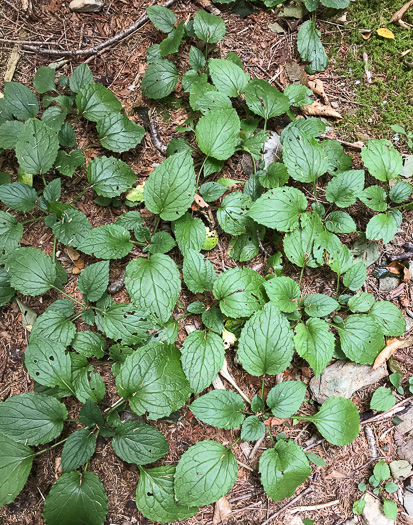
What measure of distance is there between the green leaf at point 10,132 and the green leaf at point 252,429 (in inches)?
92.3

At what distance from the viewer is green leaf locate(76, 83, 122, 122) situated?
253 cm

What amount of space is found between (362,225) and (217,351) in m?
1.37

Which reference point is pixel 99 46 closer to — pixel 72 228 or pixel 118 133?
pixel 118 133

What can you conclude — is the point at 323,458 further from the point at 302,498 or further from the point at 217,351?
the point at 217,351

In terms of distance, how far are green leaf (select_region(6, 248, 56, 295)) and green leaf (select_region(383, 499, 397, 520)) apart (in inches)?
100.0

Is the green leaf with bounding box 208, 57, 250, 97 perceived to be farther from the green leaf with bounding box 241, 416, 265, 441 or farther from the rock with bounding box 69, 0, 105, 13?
the green leaf with bounding box 241, 416, 265, 441

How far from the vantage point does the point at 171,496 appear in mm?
2152

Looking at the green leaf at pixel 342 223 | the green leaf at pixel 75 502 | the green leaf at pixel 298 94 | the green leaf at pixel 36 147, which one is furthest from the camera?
the green leaf at pixel 298 94

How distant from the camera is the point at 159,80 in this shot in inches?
102

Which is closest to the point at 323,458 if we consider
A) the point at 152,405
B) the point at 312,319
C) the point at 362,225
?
the point at 312,319

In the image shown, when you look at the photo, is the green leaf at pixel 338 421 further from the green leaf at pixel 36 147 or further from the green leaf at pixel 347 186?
the green leaf at pixel 36 147

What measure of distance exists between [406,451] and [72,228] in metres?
2.62

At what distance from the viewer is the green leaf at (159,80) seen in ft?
8.50

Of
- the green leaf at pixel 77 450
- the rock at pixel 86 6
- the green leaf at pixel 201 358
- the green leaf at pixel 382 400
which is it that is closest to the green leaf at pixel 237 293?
the green leaf at pixel 201 358
